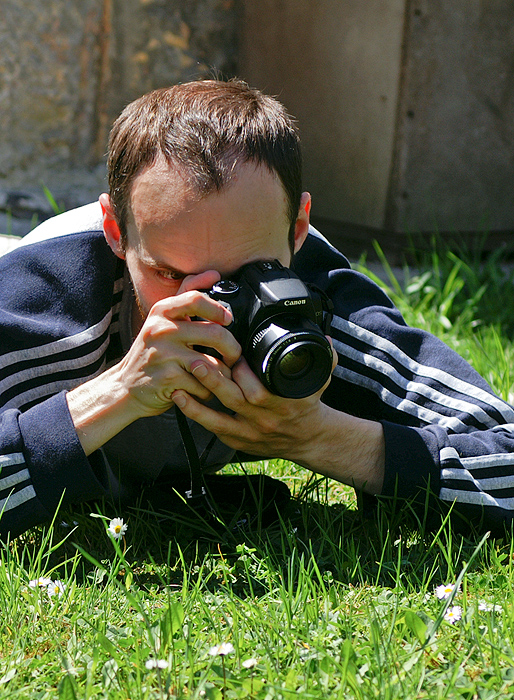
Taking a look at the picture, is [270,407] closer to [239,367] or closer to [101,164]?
[239,367]

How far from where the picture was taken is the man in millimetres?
1646

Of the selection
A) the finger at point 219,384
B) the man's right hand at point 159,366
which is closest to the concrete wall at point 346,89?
the man's right hand at point 159,366

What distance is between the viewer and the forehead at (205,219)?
5.40 ft

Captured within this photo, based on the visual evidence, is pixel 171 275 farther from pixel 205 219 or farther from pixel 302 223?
pixel 302 223

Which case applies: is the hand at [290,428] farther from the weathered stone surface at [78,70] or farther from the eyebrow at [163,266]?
the weathered stone surface at [78,70]

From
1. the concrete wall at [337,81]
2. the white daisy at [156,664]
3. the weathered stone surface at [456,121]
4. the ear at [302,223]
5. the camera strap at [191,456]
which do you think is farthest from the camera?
the concrete wall at [337,81]

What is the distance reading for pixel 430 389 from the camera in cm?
189

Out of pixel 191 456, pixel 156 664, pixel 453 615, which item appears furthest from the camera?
pixel 191 456

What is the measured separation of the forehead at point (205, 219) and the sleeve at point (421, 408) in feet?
1.17

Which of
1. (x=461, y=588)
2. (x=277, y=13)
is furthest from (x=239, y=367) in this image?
(x=277, y=13)

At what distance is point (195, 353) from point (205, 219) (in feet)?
0.90

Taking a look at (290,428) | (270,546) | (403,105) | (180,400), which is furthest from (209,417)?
(403,105)

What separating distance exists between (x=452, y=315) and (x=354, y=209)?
1.55 m

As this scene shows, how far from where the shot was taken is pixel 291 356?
1553 mm
